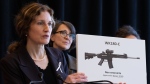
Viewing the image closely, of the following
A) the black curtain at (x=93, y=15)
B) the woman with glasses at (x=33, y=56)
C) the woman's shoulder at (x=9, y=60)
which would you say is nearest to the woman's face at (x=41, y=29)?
the woman with glasses at (x=33, y=56)

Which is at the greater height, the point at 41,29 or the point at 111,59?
the point at 41,29

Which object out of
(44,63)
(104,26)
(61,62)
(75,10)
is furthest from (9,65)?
(104,26)

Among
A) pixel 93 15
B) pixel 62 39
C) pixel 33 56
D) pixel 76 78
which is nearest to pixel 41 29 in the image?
pixel 33 56

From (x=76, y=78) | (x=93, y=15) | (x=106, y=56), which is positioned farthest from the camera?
(x=93, y=15)

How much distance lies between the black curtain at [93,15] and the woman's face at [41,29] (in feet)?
2.47

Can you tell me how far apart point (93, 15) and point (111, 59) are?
111cm

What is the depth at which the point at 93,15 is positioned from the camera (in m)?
2.61

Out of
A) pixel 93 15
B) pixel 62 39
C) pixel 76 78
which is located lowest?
pixel 76 78

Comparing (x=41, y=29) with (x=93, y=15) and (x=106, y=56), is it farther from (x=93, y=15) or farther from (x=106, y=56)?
(x=93, y=15)

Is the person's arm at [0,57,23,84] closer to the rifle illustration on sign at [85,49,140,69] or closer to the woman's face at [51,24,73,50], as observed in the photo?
the rifle illustration on sign at [85,49,140,69]

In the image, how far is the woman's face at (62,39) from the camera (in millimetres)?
1976

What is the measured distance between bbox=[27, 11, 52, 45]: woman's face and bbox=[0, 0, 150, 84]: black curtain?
0.75 m

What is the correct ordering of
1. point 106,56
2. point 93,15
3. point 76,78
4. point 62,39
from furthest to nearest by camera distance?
point 93,15 → point 62,39 → point 106,56 → point 76,78

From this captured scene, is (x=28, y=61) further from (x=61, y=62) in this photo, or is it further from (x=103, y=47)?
(x=103, y=47)
